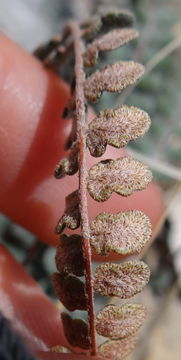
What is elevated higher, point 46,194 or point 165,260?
point 46,194

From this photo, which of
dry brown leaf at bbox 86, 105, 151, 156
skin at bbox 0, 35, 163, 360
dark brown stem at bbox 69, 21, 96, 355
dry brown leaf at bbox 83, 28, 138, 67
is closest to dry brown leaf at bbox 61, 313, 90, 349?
dark brown stem at bbox 69, 21, 96, 355

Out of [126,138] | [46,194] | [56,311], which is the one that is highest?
[126,138]

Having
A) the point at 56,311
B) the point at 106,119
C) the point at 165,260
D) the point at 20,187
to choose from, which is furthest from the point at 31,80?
the point at 165,260

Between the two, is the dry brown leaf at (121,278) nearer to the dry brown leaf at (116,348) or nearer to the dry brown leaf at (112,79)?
the dry brown leaf at (116,348)

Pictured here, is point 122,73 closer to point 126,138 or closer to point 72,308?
point 126,138

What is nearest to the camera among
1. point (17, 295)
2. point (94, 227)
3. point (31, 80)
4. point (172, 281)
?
point (94, 227)

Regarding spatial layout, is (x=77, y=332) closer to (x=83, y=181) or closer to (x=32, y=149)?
(x=83, y=181)
